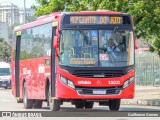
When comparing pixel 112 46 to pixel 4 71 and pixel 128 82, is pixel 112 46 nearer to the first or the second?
pixel 128 82

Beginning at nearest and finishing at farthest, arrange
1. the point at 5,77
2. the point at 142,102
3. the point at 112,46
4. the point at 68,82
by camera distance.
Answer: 1. the point at 68,82
2. the point at 112,46
3. the point at 142,102
4. the point at 5,77

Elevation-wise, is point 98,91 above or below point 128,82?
below

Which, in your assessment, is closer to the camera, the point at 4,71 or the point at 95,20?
the point at 95,20

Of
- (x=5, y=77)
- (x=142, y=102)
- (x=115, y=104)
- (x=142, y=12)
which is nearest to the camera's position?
(x=115, y=104)

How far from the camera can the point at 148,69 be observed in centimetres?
5412

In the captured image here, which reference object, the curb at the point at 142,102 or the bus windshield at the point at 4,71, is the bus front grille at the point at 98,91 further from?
the bus windshield at the point at 4,71

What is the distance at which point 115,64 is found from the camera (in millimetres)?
21172

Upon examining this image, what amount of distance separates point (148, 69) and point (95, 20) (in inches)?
1303

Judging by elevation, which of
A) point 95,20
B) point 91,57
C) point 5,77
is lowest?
point 5,77

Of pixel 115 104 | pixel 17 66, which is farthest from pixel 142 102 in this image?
pixel 115 104

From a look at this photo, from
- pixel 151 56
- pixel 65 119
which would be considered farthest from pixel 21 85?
pixel 151 56

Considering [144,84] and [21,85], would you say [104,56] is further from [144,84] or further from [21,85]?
[144,84]

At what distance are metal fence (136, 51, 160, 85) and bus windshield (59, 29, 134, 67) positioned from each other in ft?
102

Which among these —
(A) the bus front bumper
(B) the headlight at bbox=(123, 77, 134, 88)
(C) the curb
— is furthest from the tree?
(A) the bus front bumper
